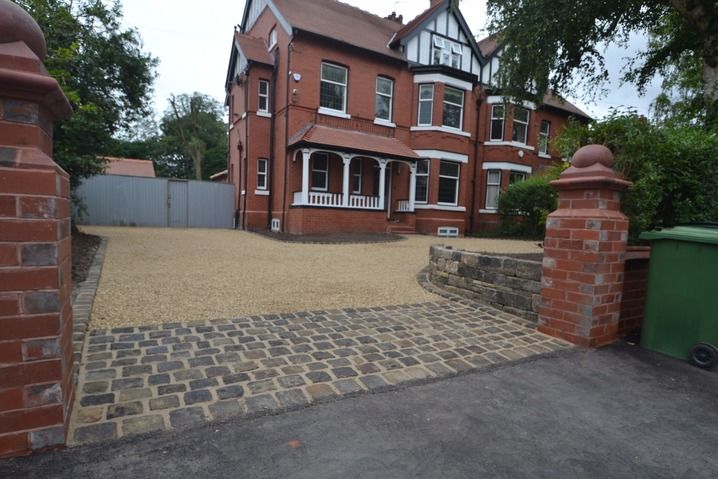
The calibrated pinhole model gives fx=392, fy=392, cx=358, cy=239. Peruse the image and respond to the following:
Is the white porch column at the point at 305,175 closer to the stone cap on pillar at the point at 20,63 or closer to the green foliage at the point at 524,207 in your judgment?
the green foliage at the point at 524,207

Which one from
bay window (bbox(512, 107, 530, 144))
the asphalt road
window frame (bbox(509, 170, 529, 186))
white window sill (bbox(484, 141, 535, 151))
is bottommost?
the asphalt road

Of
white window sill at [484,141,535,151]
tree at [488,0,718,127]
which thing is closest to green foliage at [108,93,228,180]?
white window sill at [484,141,535,151]

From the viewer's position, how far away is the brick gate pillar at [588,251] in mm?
3402

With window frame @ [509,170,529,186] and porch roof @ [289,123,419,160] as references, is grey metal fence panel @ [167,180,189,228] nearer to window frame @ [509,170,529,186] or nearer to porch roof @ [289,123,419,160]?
porch roof @ [289,123,419,160]

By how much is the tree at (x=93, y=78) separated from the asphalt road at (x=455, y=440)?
7.85 m

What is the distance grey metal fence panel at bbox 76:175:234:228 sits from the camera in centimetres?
1653

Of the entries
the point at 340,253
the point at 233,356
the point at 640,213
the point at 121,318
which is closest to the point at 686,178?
the point at 640,213

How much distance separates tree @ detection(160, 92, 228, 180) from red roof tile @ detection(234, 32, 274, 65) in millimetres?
16840

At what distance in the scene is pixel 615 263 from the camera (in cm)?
351

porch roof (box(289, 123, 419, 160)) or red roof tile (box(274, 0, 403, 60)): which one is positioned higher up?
red roof tile (box(274, 0, 403, 60))

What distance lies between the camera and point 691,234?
3.14m

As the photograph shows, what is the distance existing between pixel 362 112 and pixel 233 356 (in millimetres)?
14224

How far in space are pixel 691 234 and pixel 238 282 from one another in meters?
5.17

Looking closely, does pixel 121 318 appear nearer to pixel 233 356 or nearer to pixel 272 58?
pixel 233 356
